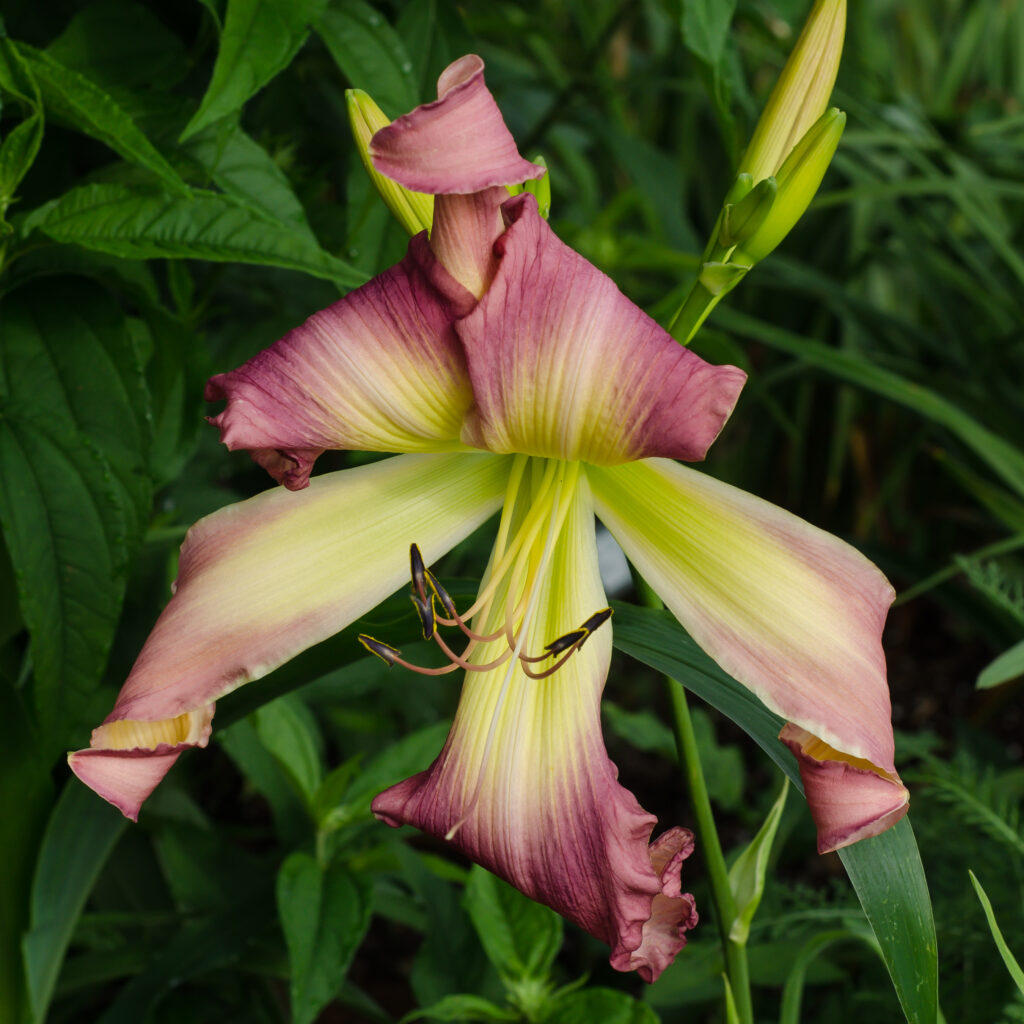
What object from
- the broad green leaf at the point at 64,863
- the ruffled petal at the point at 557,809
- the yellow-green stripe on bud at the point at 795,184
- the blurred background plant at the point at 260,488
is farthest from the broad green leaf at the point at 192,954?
the yellow-green stripe on bud at the point at 795,184

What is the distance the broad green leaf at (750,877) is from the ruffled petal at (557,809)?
3.3 inches

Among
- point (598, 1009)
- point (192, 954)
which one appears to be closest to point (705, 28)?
point (598, 1009)

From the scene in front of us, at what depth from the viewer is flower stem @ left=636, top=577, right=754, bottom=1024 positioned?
0.45 metres

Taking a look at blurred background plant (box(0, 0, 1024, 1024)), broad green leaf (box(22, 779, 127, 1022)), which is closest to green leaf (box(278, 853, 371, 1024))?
blurred background plant (box(0, 0, 1024, 1024))

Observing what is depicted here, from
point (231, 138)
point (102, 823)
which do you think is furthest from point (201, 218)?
point (102, 823)

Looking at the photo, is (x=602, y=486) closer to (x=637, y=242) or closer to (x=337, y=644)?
(x=337, y=644)

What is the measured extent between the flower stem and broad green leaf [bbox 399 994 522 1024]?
0.54 ft

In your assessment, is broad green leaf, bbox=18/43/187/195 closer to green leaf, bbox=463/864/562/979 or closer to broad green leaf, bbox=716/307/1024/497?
green leaf, bbox=463/864/562/979

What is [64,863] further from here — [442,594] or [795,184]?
[795,184]

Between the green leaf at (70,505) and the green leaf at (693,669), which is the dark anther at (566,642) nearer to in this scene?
the green leaf at (693,669)

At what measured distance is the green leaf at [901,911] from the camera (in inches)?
15.6

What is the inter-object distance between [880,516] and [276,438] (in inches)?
64.1

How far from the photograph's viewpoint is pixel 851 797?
13.9 inches

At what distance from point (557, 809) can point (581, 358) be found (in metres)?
0.17
